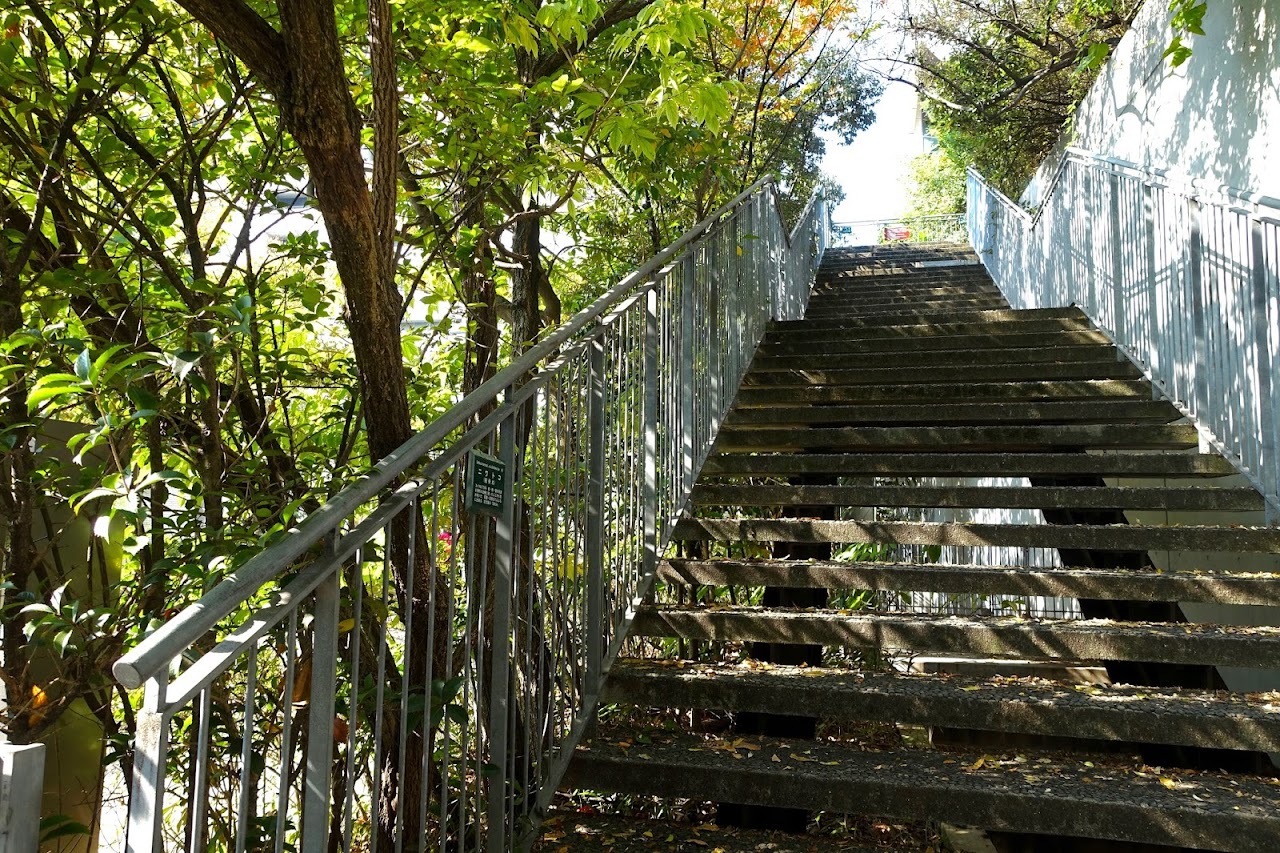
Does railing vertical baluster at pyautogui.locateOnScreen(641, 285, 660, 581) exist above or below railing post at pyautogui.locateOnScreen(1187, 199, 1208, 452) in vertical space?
below

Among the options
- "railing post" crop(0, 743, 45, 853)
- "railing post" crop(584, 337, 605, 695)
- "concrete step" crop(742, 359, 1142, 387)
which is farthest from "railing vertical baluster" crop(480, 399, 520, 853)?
"concrete step" crop(742, 359, 1142, 387)

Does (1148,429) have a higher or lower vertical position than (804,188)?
lower

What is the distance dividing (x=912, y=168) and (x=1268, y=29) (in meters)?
24.4

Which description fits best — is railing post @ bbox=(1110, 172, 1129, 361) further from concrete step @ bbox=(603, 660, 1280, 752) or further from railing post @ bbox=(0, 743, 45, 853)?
railing post @ bbox=(0, 743, 45, 853)

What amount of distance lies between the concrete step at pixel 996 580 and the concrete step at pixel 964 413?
1.26 metres

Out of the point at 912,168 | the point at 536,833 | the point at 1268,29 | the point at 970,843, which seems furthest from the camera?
the point at 912,168

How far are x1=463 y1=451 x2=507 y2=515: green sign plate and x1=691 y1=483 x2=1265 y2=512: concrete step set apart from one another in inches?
78.6

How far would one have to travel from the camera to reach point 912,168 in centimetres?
2752

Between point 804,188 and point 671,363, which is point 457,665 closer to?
point 671,363

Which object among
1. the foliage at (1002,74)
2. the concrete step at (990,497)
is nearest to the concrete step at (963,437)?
the concrete step at (990,497)

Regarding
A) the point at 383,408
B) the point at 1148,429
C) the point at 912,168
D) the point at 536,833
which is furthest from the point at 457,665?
the point at 912,168

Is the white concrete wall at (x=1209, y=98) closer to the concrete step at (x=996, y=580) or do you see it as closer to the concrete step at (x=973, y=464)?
the concrete step at (x=973, y=464)

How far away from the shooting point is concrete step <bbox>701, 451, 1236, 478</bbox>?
4074 millimetres

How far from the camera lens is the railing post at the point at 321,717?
1495 mm
